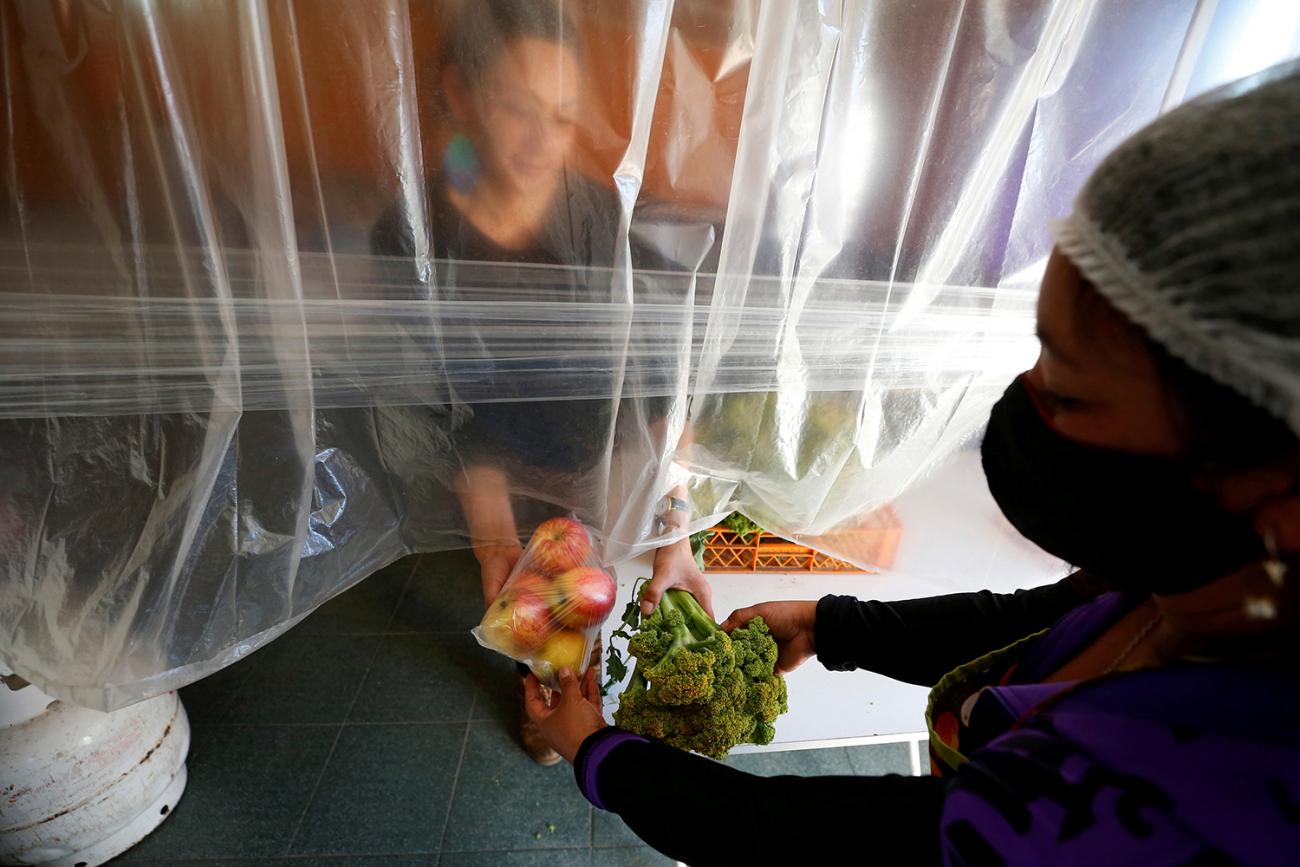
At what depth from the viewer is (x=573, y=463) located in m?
0.79

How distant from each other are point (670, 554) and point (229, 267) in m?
0.66

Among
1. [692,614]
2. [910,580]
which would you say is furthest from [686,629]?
[910,580]

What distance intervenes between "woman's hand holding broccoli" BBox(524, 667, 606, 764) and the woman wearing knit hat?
0.10 m

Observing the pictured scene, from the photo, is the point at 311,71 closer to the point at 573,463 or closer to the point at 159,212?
the point at 159,212

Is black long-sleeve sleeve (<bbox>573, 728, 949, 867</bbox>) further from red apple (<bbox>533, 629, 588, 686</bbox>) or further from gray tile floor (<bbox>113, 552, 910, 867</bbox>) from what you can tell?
gray tile floor (<bbox>113, 552, 910, 867</bbox>)

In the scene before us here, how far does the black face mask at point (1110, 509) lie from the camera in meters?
0.42

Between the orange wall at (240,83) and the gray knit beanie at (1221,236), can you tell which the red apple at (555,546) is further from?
the gray knit beanie at (1221,236)

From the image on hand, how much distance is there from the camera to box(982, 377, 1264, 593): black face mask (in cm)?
42

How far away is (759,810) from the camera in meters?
0.57

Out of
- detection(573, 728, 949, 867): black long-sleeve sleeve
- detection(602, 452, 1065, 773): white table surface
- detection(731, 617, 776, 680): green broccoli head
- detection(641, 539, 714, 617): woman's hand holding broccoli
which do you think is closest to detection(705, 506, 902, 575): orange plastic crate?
detection(602, 452, 1065, 773): white table surface

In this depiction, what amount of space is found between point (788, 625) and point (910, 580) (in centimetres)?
42

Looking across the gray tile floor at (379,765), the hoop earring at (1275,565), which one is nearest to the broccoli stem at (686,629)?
the hoop earring at (1275,565)

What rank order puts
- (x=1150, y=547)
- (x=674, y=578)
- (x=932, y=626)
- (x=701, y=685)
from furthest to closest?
(x=674, y=578) → (x=932, y=626) → (x=701, y=685) → (x=1150, y=547)

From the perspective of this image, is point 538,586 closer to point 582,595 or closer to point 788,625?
point 582,595
